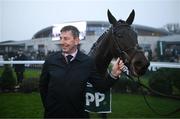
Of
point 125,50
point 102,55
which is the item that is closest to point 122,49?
point 125,50

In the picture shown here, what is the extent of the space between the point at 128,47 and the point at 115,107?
4.29m

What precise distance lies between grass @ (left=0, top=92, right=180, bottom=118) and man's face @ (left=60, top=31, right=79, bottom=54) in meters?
3.69

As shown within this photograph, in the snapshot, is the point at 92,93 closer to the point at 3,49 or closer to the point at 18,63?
the point at 18,63

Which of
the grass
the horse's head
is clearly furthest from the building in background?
the horse's head

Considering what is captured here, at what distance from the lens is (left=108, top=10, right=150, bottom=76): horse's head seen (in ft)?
8.82

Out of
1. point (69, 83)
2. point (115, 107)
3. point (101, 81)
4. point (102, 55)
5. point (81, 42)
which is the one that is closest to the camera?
point (69, 83)

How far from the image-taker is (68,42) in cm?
241

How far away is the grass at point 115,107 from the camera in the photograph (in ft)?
19.8

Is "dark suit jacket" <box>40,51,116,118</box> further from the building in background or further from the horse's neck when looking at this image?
the building in background

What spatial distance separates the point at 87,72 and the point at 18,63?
7.72m

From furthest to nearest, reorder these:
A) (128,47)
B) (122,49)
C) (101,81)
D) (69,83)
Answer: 1. (122,49)
2. (128,47)
3. (101,81)
4. (69,83)

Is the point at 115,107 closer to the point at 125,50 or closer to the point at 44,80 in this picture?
the point at 125,50

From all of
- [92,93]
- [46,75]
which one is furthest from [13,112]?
[46,75]

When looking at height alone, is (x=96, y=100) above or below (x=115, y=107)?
above
